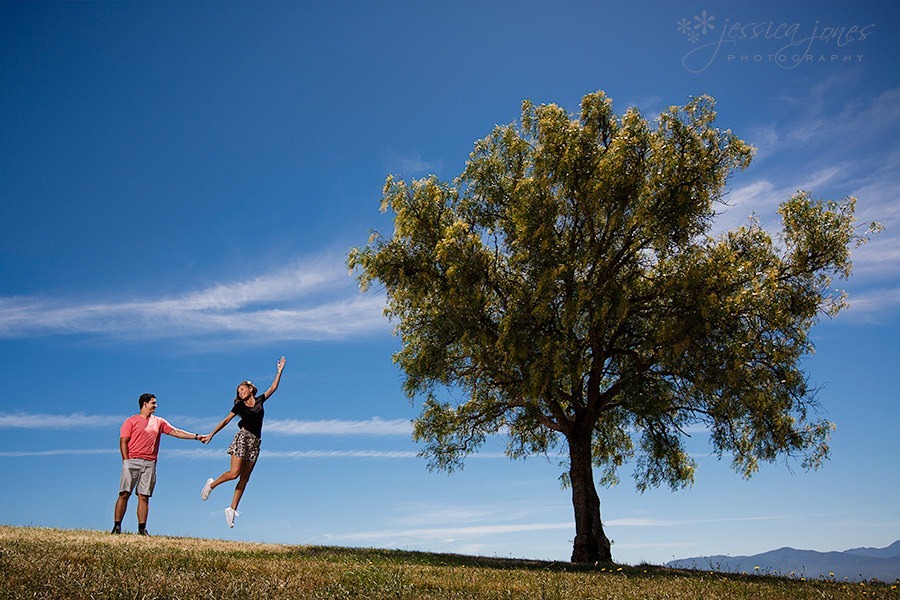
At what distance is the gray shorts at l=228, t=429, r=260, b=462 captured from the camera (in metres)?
17.6

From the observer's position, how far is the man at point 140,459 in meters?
17.0

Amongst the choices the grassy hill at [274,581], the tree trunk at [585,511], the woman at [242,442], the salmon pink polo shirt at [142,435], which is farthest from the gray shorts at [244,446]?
the tree trunk at [585,511]

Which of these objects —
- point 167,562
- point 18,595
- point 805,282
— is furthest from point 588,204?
point 18,595

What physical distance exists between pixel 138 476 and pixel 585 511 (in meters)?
13.1

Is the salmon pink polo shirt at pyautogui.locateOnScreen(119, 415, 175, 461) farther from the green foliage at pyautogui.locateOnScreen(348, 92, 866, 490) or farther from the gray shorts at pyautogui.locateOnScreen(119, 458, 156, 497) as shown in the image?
the green foliage at pyautogui.locateOnScreen(348, 92, 866, 490)

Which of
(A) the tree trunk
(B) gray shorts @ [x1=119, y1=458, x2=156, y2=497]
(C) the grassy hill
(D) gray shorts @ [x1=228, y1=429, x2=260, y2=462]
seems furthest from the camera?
(A) the tree trunk

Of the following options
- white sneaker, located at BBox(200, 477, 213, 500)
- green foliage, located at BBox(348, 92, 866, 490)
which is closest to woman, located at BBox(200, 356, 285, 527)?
white sneaker, located at BBox(200, 477, 213, 500)

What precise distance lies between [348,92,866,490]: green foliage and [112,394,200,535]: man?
819 cm

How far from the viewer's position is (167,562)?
10.8 m

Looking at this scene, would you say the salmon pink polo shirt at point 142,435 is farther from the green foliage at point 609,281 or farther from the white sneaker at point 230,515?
the green foliage at point 609,281

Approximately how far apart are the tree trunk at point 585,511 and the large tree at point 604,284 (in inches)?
2.1

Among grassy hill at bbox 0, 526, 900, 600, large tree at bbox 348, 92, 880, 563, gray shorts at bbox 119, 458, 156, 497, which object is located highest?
large tree at bbox 348, 92, 880, 563

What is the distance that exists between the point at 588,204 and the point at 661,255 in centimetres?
286

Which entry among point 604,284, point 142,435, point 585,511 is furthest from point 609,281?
point 142,435
